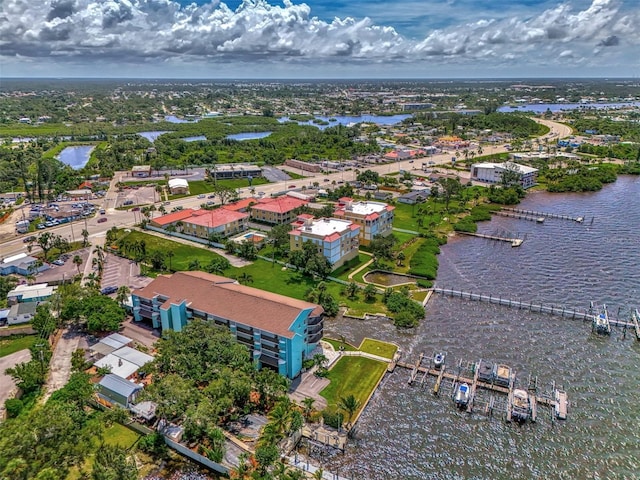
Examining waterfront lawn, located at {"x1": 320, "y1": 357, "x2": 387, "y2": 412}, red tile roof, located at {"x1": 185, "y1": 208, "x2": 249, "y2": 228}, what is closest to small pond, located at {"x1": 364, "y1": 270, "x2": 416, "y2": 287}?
waterfront lawn, located at {"x1": 320, "y1": 357, "x2": 387, "y2": 412}

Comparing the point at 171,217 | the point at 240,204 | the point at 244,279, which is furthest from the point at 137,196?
the point at 244,279

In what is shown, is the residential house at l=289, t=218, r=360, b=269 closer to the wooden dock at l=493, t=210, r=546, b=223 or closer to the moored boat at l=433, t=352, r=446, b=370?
the moored boat at l=433, t=352, r=446, b=370

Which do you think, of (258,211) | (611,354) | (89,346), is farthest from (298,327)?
(258,211)

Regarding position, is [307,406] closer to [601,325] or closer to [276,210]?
[601,325]

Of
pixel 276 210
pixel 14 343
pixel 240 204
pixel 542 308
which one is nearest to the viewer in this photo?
pixel 14 343

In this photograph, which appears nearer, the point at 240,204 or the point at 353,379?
the point at 353,379

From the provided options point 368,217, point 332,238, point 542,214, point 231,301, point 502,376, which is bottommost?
point 542,214
